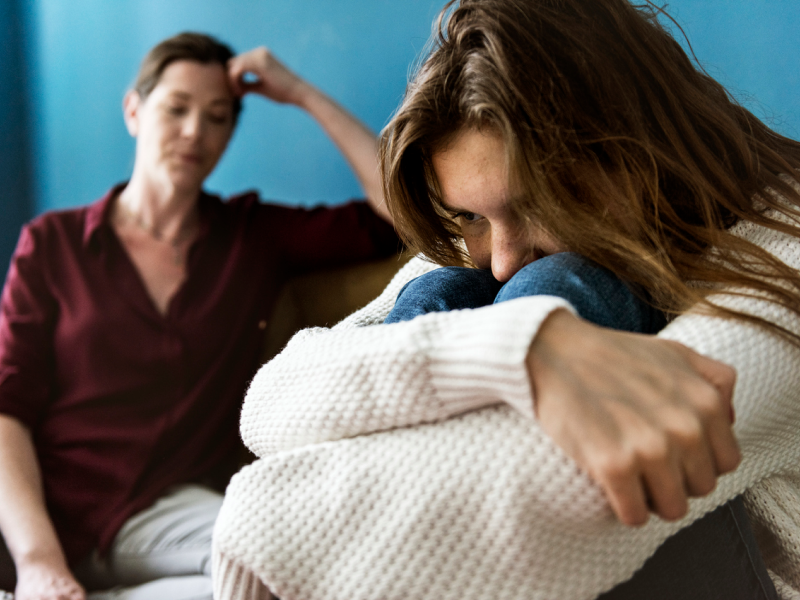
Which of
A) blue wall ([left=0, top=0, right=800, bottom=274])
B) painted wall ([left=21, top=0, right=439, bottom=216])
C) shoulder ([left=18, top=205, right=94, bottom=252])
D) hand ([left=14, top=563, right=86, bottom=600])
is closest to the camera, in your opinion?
blue wall ([left=0, top=0, right=800, bottom=274])

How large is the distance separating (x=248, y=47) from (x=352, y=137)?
51 centimetres

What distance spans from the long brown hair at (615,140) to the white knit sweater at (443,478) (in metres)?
0.05

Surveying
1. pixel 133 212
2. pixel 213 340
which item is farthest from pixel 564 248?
pixel 133 212

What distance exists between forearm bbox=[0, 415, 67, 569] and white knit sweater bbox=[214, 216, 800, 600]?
68 centimetres

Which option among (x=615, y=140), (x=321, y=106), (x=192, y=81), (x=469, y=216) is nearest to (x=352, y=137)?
(x=321, y=106)

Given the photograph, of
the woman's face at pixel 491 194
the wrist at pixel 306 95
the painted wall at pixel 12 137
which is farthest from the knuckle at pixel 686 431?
the painted wall at pixel 12 137

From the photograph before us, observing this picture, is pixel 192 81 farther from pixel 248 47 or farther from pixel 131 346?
pixel 131 346

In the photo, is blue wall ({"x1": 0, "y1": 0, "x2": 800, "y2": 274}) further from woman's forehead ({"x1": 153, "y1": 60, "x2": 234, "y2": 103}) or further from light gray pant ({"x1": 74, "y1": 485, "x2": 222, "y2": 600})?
light gray pant ({"x1": 74, "y1": 485, "x2": 222, "y2": 600})

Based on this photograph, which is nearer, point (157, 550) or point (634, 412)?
point (634, 412)

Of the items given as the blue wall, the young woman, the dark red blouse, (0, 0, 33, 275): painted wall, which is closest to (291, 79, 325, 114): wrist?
the blue wall

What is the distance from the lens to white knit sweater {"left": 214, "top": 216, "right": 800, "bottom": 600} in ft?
1.13

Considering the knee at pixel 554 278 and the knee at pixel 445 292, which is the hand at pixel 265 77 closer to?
the knee at pixel 445 292

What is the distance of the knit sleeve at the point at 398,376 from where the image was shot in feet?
1.12

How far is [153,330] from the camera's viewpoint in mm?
1145
